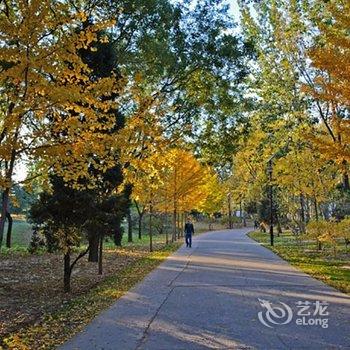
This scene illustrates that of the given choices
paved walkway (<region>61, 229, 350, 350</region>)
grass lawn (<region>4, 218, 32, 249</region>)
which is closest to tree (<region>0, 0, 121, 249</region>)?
paved walkway (<region>61, 229, 350, 350</region>)

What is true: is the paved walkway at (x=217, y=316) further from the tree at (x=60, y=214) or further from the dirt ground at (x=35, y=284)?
the tree at (x=60, y=214)

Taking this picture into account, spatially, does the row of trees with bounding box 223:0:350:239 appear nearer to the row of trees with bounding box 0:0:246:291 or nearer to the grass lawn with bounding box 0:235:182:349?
the row of trees with bounding box 0:0:246:291

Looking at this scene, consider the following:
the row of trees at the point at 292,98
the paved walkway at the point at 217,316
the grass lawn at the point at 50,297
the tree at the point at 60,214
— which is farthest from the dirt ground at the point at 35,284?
the row of trees at the point at 292,98

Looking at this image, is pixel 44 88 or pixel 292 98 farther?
pixel 292 98

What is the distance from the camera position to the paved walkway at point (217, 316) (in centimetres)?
648

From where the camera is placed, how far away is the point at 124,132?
834 centimetres

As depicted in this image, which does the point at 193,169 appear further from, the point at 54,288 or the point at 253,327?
the point at 253,327

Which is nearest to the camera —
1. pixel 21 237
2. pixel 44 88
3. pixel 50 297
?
pixel 44 88

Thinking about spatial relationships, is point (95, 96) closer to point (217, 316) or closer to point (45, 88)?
point (45, 88)

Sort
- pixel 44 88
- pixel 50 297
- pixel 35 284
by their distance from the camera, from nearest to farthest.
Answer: pixel 44 88 < pixel 50 297 < pixel 35 284

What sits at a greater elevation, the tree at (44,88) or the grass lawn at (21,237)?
the tree at (44,88)

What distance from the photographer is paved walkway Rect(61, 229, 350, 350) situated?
6484 mm

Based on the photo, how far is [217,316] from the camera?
8227 millimetres

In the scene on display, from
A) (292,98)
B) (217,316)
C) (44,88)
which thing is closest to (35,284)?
(217,316)
